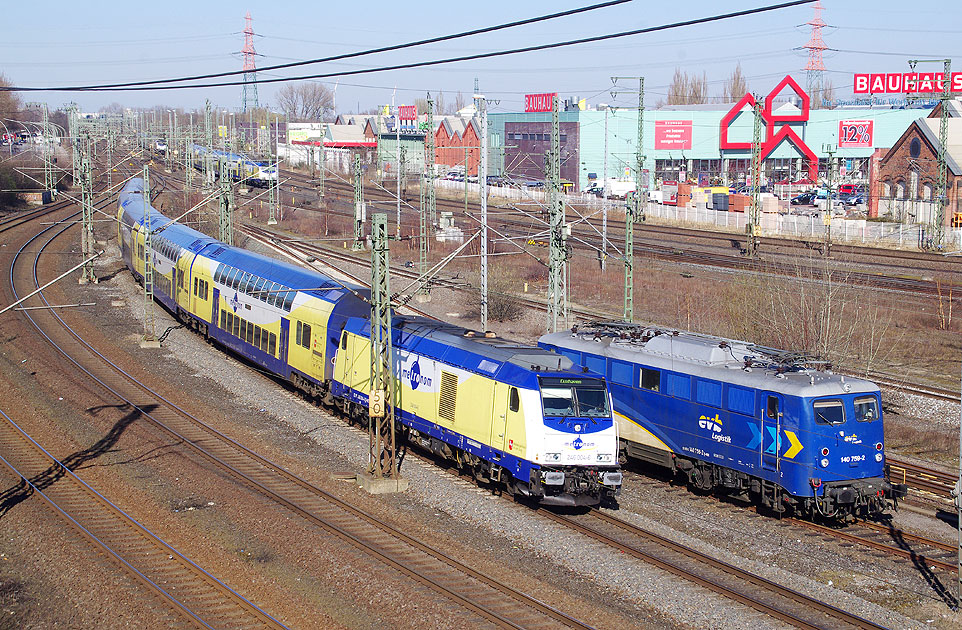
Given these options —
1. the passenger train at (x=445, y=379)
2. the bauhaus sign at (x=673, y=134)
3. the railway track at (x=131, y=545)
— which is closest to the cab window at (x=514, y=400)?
the passenger train at (x=445, y=379)

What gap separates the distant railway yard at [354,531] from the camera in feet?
47.9

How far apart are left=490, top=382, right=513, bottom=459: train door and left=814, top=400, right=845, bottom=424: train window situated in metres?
5.96

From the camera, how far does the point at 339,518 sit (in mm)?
18297

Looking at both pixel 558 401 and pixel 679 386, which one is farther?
pixel 679 386

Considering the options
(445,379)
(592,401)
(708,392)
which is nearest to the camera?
(592,401)

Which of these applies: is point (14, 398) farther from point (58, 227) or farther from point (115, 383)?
point (58, 227)

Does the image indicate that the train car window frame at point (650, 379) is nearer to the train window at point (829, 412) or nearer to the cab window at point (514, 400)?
the train window at point (829, 412)

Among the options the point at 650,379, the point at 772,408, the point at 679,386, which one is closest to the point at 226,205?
the point at 650,379

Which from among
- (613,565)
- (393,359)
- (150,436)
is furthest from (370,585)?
(150,436)

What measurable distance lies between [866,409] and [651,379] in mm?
4677

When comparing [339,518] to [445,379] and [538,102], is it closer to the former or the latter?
[445,379]

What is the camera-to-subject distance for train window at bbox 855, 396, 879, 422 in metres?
18.5

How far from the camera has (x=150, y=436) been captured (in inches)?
933

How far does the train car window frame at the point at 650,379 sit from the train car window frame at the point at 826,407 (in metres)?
3.93
